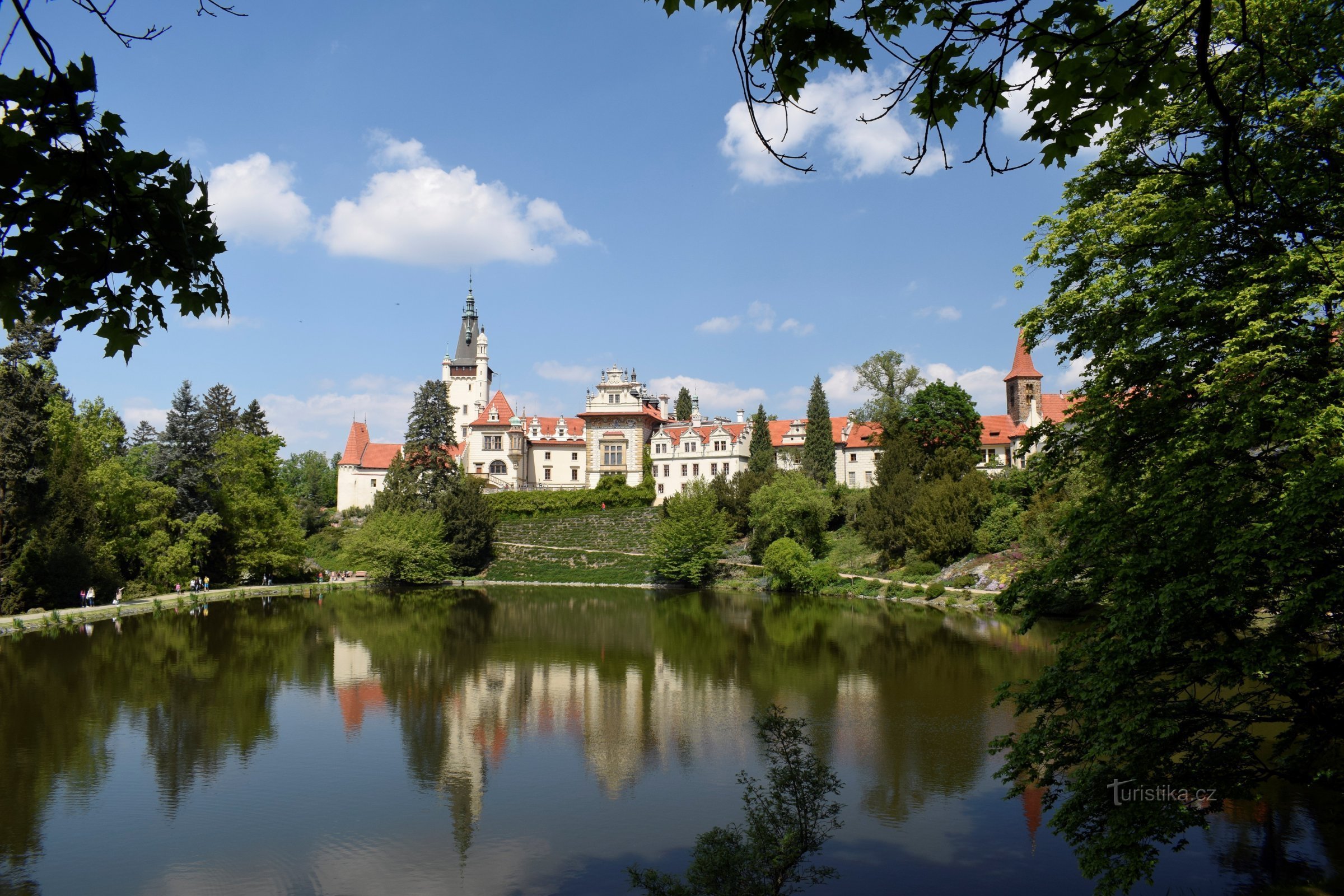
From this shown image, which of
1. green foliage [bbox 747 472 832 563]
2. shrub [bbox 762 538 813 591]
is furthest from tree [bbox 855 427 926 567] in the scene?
shrub [bbox 762 538 813 591]

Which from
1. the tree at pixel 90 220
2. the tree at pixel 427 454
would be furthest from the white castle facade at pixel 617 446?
the tree at pixel 90 220

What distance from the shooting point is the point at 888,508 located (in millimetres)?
36531

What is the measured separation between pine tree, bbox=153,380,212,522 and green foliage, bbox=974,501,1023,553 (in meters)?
31.6

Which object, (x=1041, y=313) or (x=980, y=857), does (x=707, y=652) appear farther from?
(x=1041, y=313)

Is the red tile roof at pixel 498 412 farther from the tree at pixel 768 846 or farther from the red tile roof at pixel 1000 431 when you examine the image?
the tree at pixel 768 846

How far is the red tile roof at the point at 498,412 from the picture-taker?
5922cm

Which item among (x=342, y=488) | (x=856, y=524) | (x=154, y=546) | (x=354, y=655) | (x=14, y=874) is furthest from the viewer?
(x=342, y=488)

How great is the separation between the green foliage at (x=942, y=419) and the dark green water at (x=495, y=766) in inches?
726

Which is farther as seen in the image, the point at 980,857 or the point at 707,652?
the point at 707,652

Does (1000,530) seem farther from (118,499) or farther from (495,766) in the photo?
(118,499)

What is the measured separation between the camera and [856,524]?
41.4 m

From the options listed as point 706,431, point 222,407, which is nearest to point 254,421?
point 222,407

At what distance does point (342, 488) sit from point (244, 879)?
55167 mm

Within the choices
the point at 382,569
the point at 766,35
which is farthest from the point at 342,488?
the point at 766,35
